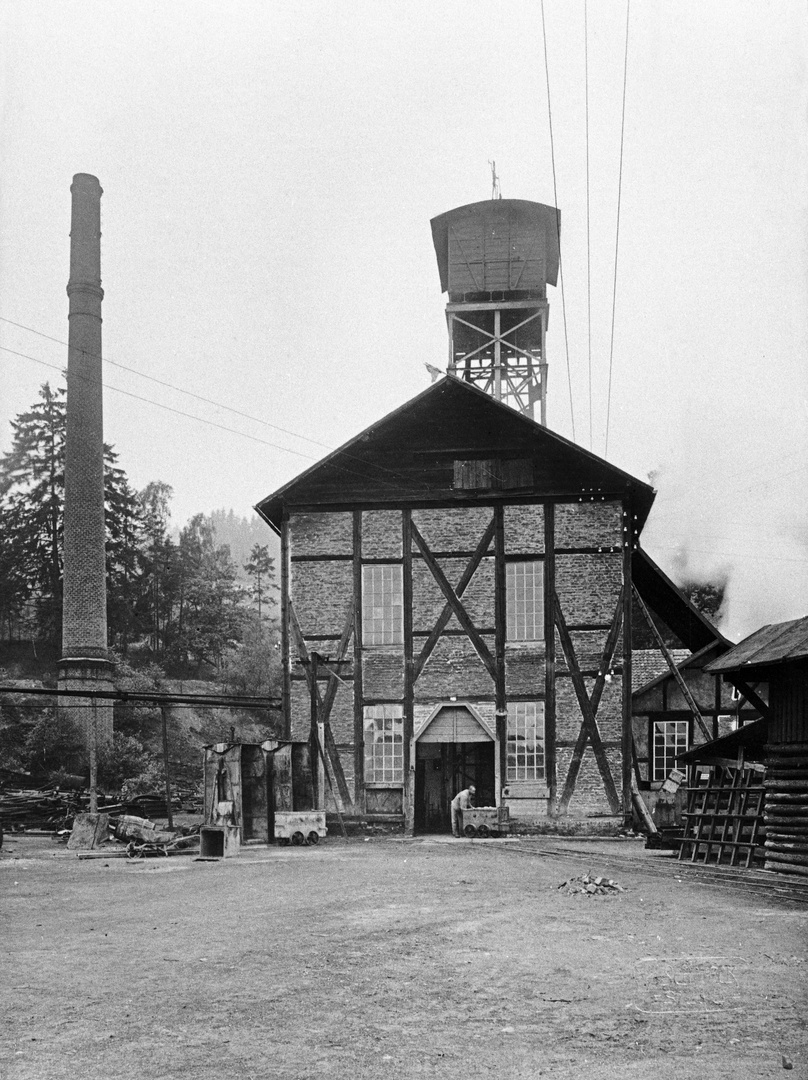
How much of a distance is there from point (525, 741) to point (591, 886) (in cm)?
976

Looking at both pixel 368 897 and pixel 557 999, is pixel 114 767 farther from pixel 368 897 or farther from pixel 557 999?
pixel 557 999

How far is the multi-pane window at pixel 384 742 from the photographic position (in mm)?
23859

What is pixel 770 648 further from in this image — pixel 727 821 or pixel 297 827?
pixel 297 827

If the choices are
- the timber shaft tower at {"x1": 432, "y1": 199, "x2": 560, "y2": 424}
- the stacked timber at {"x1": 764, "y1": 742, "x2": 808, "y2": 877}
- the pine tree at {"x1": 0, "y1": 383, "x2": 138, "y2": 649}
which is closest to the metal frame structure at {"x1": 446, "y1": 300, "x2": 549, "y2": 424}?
the timber shaft tower at {"x1": 432, "y1": 199, "x2": 560, "y2": 424}

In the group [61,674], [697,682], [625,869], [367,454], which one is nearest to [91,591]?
[61,674]

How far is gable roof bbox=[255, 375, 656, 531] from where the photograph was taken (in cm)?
2406

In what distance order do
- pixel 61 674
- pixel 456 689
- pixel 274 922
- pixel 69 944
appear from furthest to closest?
pixel 61 674 < pixel 456 689 < pixel 274 922 < pixel 69 944

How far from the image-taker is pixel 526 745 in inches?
927

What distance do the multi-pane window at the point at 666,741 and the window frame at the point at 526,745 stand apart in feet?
14.5

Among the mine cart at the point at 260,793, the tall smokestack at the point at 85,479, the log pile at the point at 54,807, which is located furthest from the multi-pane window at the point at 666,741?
the tall smokestack at the point at 85,479

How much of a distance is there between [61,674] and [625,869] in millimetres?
26289

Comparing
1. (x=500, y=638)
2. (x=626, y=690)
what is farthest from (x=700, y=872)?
(x=500, y=638)

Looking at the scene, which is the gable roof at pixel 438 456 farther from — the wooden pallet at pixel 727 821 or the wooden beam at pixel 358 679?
the wooden pallet at pixel 727 821

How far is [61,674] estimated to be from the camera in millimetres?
38031
